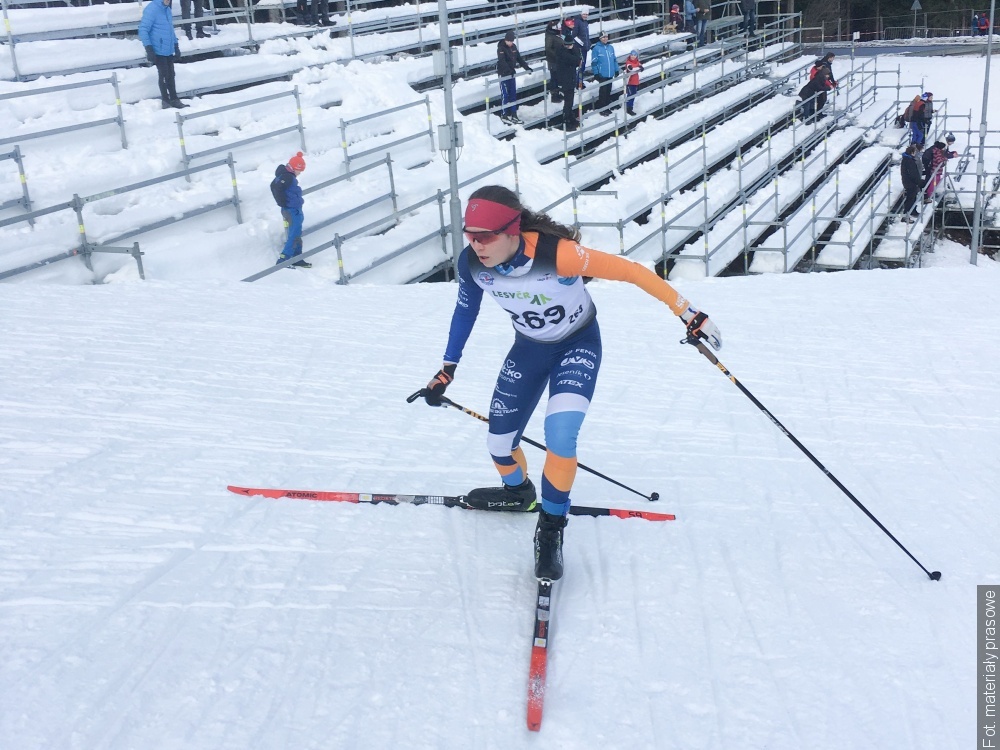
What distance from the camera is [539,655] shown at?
11.8ft

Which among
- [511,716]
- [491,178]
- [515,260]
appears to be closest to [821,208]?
[491,178]

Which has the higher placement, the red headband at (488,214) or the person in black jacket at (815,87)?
the red headband at (488,214)

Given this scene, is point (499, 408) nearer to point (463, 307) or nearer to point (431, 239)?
point (463, 307)

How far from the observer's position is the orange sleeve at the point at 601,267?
4052 millimetres

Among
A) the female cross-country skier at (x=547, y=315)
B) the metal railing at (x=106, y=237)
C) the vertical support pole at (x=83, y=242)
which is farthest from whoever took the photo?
the vertical support pole at (x=83, y=242)

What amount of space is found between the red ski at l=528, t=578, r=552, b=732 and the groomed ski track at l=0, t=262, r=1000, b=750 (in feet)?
0.18

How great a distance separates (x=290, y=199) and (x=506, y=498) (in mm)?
7864

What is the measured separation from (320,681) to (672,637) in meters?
1.41

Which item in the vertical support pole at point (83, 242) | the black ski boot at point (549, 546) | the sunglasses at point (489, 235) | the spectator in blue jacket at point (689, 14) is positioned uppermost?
the spectator in blue jacket at point (689, 14)

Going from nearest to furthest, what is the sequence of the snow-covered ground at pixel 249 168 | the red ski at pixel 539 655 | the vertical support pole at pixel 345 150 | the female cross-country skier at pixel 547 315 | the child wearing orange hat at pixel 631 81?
the red ski at pixel 539 655 → the female cross-country skier at pixel 547 315 → the snow-covered ground at pixel 249 168 → the vertical support pole at pixel 345 150 → the child wearing orange hat at pixel 631 81

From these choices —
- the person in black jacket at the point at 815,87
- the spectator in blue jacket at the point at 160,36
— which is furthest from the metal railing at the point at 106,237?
the person in black jacket at the point at 815,87

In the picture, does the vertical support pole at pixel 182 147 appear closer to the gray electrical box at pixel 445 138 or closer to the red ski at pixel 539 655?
the gray electrical box at pixel 445 138

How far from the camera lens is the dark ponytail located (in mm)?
3924

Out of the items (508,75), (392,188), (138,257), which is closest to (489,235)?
(138,257)
